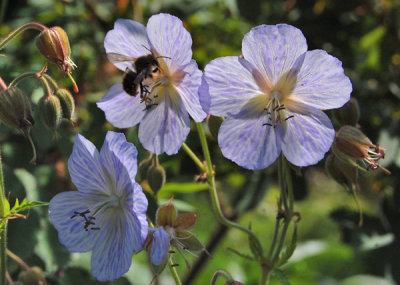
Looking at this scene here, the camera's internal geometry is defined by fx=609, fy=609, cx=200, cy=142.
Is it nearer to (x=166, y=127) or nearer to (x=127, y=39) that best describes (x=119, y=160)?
(x=166, y=127)

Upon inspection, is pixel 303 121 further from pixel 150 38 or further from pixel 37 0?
pixel 37 0

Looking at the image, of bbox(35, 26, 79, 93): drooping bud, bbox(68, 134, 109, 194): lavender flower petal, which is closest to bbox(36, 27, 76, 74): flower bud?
bbox(35, 26, 79, 93): drooping bud

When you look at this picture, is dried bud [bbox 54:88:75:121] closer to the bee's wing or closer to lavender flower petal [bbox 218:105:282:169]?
the bee's wing

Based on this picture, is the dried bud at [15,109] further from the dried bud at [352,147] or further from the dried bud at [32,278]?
the dried bud at [352,147]

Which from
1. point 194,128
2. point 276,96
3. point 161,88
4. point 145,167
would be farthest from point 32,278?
point 194,128

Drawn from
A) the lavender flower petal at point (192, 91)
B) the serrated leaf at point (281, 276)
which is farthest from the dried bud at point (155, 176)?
the serrated leaf at point (281, 276)

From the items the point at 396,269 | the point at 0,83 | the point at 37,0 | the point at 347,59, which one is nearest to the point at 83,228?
the point at 0,83
